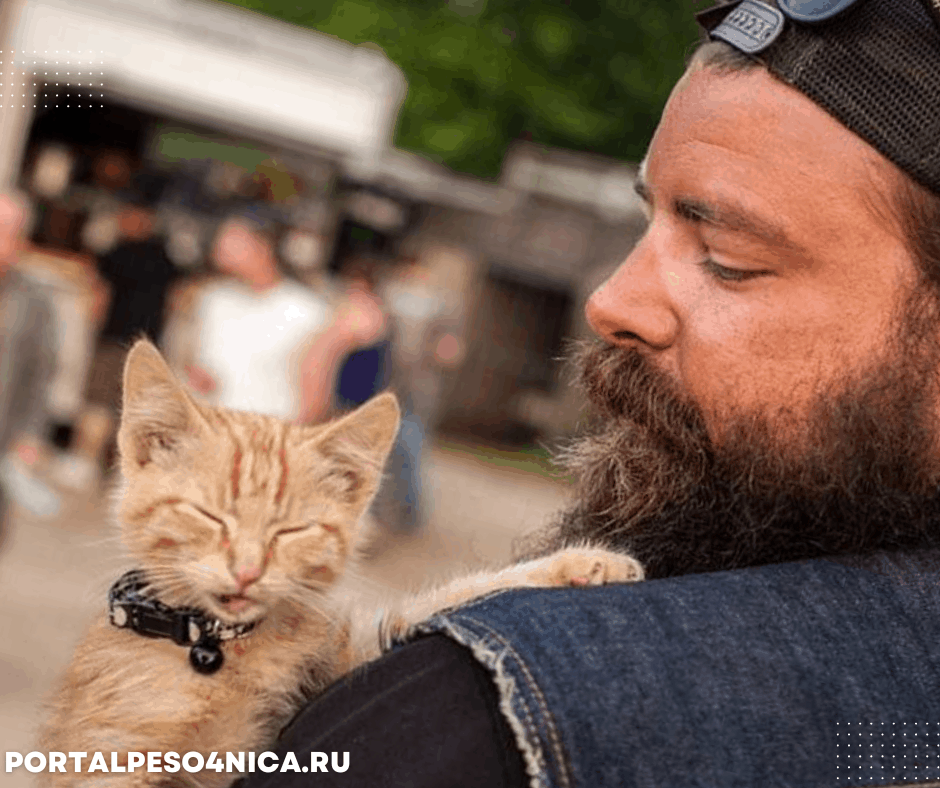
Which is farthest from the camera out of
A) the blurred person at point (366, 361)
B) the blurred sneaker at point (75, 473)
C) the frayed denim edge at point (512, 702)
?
the blurred sneaker at point (75, 473)

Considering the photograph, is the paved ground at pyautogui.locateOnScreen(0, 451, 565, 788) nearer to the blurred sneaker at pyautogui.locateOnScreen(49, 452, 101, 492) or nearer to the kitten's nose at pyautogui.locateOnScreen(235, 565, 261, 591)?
the kitten's nose at pyautogui.locateOnScreen(235, 565, 261, 591)

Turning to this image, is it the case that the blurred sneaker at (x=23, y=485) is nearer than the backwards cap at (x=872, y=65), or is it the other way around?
the backwards cap at (x=872, y=65)

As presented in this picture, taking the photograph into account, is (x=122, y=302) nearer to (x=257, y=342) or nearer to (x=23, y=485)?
(x=23, y=485)

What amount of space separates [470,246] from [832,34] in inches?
1042

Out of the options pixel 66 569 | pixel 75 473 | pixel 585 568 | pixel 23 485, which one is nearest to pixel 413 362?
pixel 75 473

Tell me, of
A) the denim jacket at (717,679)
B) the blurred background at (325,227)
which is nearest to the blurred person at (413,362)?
the blurred background at (325,227)

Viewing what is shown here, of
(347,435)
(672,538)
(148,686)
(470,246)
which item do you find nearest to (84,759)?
(148,686)

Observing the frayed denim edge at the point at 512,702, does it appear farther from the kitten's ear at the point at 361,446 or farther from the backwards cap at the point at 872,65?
the kitten's ear at the point at 361,446

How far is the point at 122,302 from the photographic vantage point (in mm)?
12852

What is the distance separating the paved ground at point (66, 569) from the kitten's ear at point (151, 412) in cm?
19

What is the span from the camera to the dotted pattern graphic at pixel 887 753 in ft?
5.33

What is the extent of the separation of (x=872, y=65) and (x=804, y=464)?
534mm

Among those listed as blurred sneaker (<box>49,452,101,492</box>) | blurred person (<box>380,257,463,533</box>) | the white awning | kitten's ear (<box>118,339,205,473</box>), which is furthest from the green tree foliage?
kitten's ear (<box>118,339,205,473</box>)

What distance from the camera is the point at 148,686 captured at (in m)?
2.21
